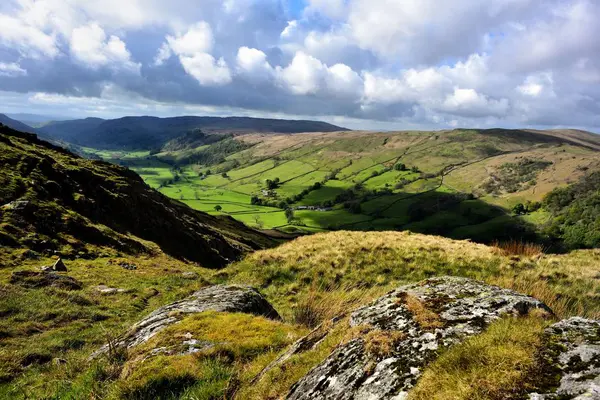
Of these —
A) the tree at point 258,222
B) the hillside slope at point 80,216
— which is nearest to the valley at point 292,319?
the hillside slope at point 80,216

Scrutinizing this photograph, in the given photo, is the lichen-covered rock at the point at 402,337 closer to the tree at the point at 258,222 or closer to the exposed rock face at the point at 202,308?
the exposed rock face at the point at 202,308

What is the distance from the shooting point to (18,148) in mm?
59406


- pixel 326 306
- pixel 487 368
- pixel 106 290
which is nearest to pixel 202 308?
pixel 326 306

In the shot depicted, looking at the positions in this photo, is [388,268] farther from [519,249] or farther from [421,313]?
[421,313]

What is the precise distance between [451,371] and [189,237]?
5585cm

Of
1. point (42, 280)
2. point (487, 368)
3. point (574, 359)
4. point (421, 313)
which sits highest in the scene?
point (574, 359)

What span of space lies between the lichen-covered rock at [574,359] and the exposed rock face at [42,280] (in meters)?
25.1

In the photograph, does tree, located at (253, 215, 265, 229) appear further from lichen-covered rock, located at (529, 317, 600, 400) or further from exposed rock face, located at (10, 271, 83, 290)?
lichen-covered rock, located at (529, 317, 600, 400)

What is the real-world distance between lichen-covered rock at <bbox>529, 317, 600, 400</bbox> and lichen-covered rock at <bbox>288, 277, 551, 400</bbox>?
1.11 metres

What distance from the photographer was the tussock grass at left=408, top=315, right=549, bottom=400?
12.6 ft

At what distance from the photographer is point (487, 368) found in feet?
13.7

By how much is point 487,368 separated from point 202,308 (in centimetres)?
918

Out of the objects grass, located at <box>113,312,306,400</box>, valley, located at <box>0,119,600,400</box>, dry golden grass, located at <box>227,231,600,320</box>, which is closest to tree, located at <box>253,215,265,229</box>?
valley, located at <box>0,119,600,400</box>

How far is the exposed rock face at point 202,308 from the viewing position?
9.97m
